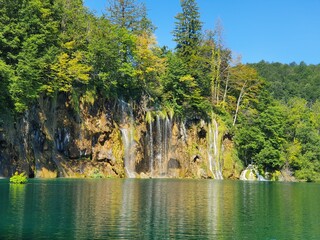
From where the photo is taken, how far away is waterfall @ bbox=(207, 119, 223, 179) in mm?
64375

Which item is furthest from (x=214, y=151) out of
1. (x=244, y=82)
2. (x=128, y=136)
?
(x=244, y=82)

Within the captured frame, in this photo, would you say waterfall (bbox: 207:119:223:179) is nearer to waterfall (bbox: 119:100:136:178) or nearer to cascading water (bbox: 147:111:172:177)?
cascading water (bbox: 147:111:172:177)

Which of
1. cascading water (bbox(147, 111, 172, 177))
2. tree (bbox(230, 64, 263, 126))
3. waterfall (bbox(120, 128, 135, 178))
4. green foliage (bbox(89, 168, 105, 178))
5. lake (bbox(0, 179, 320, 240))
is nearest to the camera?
lake (bbox(0, 179, 320, 240))

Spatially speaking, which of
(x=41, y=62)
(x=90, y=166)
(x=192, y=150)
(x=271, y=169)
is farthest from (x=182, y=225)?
(x=271, y=169)

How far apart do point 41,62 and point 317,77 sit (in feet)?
381

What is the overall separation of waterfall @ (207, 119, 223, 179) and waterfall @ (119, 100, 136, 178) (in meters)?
12.9

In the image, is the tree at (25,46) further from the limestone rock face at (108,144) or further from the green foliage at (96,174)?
the green foliage at (96,174)

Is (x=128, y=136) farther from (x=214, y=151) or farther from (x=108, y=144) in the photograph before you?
(x=214, y=151)

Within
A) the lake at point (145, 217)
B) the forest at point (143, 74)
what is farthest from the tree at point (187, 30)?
the lake at point (145, 217)

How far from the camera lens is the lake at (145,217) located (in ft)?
56.9

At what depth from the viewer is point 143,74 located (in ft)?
204

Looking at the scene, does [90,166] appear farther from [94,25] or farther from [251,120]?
[251,120]

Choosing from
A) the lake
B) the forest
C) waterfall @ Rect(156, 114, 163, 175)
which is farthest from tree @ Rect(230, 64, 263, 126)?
the lake

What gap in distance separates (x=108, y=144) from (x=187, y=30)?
30.3 meters
